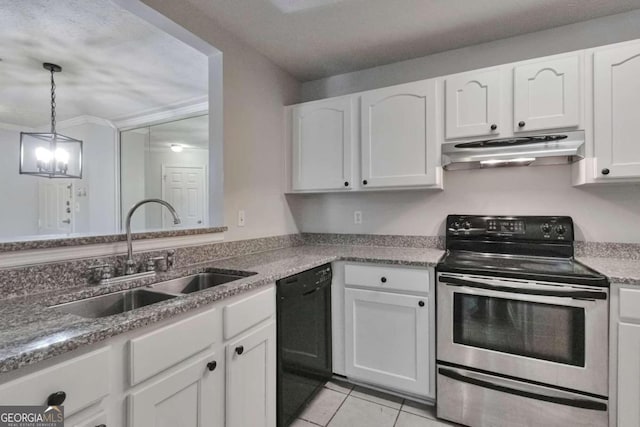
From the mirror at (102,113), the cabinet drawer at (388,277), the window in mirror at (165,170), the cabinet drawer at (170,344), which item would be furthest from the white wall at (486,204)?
the window in mirror at (165,170)

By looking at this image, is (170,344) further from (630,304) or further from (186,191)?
(186,191)

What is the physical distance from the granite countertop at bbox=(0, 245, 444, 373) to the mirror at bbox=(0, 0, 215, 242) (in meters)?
0.43

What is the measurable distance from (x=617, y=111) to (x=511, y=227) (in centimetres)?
83

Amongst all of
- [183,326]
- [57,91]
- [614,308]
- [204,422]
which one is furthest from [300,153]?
[57,91]

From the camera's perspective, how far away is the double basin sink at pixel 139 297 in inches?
48.8

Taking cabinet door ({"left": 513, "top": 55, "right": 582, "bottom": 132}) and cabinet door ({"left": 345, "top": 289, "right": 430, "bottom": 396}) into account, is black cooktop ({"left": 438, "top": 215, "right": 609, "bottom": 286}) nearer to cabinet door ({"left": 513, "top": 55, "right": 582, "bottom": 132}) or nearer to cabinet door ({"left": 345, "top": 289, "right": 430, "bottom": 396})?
cabinet door ({"left": 345, "top": 289, "right": 430, "bottom": 396})

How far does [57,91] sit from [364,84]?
3.26 m

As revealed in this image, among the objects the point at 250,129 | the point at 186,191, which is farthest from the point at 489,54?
the point at 186,191

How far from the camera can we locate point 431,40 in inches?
87.6

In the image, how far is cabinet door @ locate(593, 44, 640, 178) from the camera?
1687 millimetres

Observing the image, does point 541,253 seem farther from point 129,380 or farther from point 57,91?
point 57,91

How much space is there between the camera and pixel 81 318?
3.17 ft

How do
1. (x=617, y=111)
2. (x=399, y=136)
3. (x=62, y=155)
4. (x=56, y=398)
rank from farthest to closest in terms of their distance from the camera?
(x=62, y=155) < (x=399, y=136) < (x=617, y=111) < (x=56, y=398)

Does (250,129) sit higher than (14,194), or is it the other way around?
(250,129)
